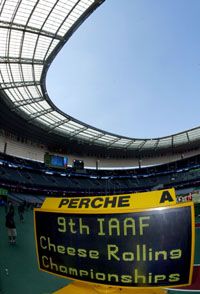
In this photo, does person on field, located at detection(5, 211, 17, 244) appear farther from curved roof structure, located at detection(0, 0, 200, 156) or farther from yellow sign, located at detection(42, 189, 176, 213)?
curved roof structure, located at detection(0, 0, 200, 156)

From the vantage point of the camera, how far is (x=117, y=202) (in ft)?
15.3

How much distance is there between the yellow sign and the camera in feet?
14.4

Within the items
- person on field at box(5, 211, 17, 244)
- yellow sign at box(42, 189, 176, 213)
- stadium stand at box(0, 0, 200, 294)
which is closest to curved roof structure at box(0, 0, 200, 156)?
stadium stand at box(0, 0, 200, 294)

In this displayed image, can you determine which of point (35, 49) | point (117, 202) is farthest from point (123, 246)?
point (35, 49)

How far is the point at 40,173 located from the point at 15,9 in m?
40.4

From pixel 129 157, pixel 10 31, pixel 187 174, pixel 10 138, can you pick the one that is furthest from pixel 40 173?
pixel 10 31

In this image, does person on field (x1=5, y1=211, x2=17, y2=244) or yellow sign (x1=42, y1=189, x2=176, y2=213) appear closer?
yellow sign (x1=42, y1=189, x2=176, y2=213)

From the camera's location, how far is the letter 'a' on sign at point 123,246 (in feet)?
13.6

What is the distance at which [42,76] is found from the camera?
35969 mm

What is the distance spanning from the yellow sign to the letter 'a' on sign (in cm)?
5

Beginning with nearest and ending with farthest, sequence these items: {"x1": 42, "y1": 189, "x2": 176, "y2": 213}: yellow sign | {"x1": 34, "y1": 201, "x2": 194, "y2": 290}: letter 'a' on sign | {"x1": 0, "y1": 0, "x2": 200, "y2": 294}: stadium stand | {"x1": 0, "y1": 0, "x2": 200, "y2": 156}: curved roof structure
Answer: {"x1": 34, "y1": 201, "x2": 194, "y2": 290}: letter 'a' on sign → {"x1": 42, "y1": 189, "x2": 176, "y2": 213}: yellow sign → {"x1": 0, "y1": 0, "x2": 200, "y2": 294}: stadium stand → {"x1": 0, "y1": 0, "x2": 200, "y2": 156}: curved roof structure

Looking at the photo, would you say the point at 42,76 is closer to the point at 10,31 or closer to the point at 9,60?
the point at 9,60

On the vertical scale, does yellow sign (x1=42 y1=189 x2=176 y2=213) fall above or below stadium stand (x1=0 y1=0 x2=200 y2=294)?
below

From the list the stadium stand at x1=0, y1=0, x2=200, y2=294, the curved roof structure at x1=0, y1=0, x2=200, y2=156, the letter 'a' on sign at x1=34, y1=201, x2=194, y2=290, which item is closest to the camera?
the letter 'a' on sign at x1=34, y1=201, x2=194, y2=290
